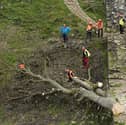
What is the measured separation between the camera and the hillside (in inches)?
762

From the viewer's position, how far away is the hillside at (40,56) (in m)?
19.4

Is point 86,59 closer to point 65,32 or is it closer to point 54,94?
point 54,94

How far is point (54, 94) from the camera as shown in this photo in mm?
20562

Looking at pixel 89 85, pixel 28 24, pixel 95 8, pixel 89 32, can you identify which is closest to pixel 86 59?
pixel 89 85

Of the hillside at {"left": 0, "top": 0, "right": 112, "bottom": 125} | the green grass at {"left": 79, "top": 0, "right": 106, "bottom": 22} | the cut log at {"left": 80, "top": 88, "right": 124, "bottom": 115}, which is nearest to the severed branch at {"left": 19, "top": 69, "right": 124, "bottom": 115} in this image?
the cut log at {"left": 80, "top": 88, "right": 124, "bottom": 115}

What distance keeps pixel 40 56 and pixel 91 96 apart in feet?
18.3

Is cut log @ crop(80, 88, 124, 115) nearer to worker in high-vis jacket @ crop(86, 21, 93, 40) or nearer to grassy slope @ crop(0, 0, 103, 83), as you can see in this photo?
grassy slope @ crop(0, 0, 103, 83)

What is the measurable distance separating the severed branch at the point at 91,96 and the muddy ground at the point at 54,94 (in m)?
0.38

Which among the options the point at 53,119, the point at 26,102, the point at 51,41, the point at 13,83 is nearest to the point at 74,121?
the point at 53,119

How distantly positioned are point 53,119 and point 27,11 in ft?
37.0

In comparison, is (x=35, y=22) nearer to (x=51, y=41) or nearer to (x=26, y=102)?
(x=51, y=41)

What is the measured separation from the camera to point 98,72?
21.9m

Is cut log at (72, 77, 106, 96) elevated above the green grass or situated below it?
below

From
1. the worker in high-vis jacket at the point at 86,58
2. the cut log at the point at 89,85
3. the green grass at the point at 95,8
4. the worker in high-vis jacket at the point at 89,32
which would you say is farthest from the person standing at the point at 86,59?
the green grass at the point at 95,8
